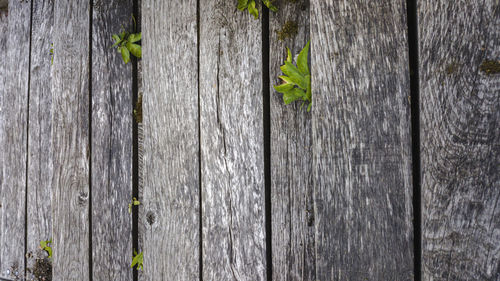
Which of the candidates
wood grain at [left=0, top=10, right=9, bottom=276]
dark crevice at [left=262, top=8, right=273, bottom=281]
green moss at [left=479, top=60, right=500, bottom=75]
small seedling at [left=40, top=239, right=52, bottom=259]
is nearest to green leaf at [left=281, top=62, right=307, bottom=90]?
dark crevice at [left=262, top=8, right=273, bottom=281]

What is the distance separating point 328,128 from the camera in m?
1.05

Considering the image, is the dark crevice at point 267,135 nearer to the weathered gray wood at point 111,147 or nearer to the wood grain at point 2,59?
the weathered gray wood at point 111,147

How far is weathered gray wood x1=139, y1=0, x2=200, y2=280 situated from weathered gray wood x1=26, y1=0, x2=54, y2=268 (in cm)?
82

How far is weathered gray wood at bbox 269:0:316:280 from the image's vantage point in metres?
1.20

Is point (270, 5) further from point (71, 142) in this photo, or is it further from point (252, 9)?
point (71, 142)

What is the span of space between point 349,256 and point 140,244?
0.94 metres

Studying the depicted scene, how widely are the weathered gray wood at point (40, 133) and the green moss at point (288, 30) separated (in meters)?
1.40

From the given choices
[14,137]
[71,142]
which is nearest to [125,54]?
[71,142]

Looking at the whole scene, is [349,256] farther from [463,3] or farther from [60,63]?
[60,63]

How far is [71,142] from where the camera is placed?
66.8 inches

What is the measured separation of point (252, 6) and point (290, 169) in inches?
23.0

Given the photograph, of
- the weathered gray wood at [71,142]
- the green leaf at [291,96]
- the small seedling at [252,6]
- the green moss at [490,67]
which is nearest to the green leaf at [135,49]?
the weathered gray wood at [71,142]

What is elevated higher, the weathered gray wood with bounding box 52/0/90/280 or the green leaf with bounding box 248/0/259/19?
the green leaf with bounding box 248/0/259/19

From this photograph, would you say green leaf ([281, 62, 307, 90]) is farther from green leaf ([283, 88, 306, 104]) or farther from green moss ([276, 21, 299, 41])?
green moss ([276, 21, 299, 41])
